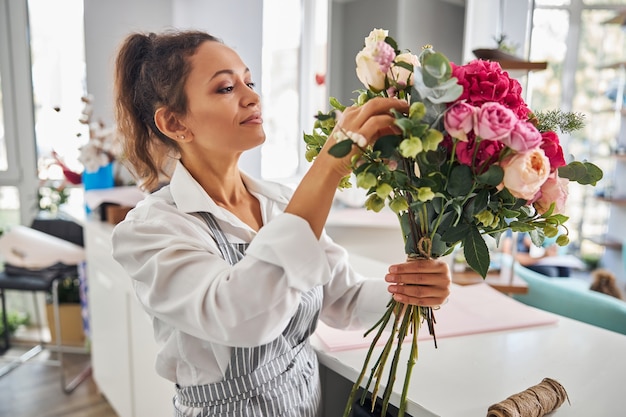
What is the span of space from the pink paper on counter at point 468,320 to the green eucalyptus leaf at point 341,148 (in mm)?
591

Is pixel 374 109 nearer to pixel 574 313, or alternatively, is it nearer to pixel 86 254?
pixel 574 313

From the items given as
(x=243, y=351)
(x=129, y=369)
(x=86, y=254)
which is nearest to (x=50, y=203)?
(x=86, y=254)

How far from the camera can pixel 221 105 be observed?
0.99m

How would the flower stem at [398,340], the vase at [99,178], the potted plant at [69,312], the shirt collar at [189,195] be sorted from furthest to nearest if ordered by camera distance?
the potted plant at [69,312] < the vase at [99,178] < the shirt collar at [189,195] < the flower stem at [398,340]

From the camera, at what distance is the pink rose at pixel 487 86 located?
0.72m

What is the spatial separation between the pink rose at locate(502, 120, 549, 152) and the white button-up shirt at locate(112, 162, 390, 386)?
11.8 inches

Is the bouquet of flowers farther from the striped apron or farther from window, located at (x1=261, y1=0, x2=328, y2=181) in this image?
window, located at (x1=261, y1=0, x2=328, y2=181)

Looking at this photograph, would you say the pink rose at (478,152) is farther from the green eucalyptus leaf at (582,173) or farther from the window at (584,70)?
the window at (584,70)

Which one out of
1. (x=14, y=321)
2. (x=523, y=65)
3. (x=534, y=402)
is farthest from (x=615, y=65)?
(x=14, y=321)

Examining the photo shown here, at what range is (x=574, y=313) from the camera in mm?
1803

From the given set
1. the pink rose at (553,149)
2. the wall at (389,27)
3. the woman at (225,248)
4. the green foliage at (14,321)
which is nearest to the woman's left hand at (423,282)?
the woman at (225,248)

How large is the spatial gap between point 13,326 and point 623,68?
5.11 meters

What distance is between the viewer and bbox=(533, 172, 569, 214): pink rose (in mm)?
753

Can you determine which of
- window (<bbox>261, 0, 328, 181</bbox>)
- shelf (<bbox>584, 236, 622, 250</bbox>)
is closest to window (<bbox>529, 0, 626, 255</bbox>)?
shelf (<bbox>584, 236, 622, 250</bbox>)
